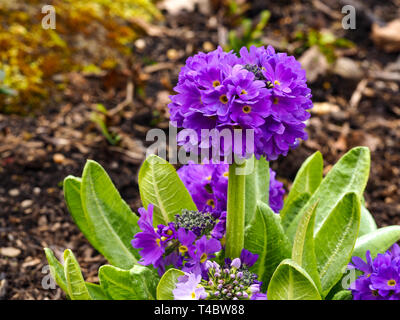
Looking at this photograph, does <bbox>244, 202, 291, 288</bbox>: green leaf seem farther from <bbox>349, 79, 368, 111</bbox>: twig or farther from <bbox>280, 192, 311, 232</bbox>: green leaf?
<bbox>349, 79, 368, 111</bbox>: twig

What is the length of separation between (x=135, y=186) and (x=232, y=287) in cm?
169

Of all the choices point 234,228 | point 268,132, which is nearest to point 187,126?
point 268,132

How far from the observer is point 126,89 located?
4.05 meters

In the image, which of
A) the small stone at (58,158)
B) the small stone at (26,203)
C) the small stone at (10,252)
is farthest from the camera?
the small stone at (58,158)

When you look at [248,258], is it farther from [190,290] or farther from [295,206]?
[295,206]

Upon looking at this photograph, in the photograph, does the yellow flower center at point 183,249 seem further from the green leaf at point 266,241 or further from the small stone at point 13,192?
the small stone at point 13,192

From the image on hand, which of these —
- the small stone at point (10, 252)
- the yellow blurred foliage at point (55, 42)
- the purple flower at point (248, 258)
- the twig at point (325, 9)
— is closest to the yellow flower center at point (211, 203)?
the purple flower at point (248, 258)

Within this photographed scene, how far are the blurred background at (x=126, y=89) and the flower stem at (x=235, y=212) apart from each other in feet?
3.52

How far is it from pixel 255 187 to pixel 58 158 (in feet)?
5.50

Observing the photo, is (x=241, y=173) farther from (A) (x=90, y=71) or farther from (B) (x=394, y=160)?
(A) (x=90, y=71)

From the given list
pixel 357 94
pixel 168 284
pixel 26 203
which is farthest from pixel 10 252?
pixel 357 94

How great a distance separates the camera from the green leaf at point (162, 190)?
1.95 m

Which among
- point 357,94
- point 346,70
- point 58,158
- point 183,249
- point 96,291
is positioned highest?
point 346,70

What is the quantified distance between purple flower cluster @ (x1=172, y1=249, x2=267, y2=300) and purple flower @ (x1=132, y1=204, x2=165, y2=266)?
153mm
